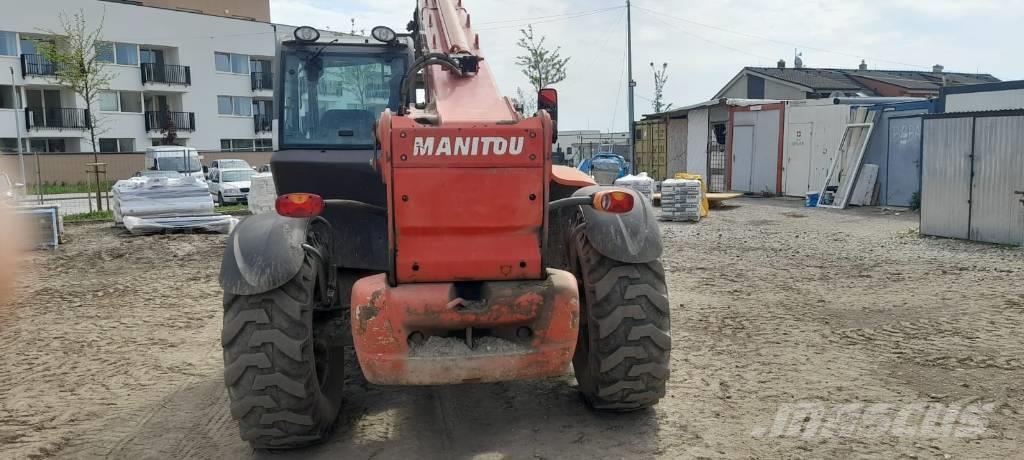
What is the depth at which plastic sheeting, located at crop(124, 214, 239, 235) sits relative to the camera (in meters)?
16.3

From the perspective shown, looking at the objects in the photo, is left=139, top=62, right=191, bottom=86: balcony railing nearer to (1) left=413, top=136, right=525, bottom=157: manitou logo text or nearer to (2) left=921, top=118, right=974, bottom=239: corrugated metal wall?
(2) left=921, top=118, right=974, bottom=239: corrugated metal wall

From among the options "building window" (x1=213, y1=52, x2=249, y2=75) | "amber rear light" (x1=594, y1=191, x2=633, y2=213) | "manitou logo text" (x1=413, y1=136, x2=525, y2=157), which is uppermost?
"building window" (x1=213, y1=52, x2=249, y2=75)

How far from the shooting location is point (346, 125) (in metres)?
6.21

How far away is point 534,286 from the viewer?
423 cm

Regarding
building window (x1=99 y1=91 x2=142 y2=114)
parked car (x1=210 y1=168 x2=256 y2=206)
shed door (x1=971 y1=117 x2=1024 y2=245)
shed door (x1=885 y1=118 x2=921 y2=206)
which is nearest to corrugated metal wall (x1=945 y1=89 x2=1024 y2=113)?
shed door (x1=885 y1=118 x2=921 y2=206)

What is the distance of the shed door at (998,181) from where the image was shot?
40.0ft

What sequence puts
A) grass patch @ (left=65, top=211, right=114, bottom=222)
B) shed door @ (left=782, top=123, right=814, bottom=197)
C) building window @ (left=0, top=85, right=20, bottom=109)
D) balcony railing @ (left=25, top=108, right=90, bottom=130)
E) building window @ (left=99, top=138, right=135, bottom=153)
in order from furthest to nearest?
building window @ (left=99, top=138, right=135, bottom=153)
balcony railing @ (left=25, top=108, right=90, bottom=130)
building window @ (left=0, top=85, right=20, bottom=109)
shed door @ (left=782, top=123, right=814, bottom=197)
grass patch @ (left=65, top=211, right=114, bottom=222)

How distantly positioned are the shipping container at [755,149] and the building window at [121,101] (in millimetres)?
35499

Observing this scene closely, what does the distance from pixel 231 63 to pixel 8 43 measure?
12500 mm

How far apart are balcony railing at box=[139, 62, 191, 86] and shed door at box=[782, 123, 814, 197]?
124 ft

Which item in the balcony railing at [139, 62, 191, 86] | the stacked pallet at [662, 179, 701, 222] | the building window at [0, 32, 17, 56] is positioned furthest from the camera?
the balcony railing at [139, 62, 191, 86]

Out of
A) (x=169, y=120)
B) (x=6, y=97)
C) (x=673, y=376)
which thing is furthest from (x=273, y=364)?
(x=169, y=120)

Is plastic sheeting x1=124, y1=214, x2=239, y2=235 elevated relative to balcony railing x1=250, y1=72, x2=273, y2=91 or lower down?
lower down

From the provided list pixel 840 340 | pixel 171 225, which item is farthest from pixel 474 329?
pixel 171 225
